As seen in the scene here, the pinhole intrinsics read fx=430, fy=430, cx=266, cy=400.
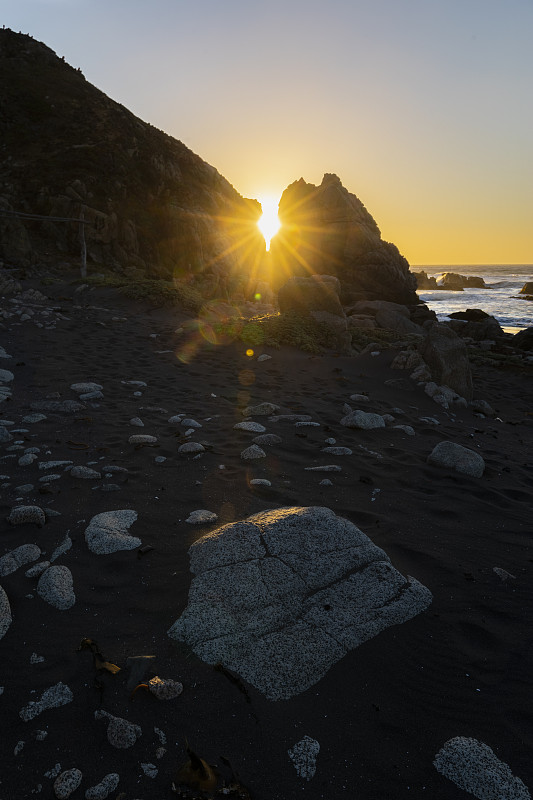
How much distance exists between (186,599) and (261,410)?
4449mm

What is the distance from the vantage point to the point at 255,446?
5.62 m

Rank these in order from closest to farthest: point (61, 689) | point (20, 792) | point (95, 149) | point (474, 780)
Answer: point (20, 792)
point (474, 780)
point (61, 689)
point (95, 149)

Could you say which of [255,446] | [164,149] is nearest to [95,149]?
[164,149]

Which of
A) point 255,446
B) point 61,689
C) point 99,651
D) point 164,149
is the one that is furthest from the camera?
point 164,149

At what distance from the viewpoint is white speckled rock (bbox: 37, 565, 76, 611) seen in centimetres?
296

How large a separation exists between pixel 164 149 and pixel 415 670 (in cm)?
4189

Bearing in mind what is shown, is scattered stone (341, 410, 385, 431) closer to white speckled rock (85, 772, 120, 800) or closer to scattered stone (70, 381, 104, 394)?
scattered stone (70, 381, 104, 394)

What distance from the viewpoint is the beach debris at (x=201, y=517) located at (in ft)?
13.1

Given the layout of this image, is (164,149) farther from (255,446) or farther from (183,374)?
(255,446)

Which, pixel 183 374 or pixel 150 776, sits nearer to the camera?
pixel 150 776

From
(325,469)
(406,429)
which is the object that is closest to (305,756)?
(325,469)

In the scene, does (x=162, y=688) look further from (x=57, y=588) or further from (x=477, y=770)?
(x=477, y=770)

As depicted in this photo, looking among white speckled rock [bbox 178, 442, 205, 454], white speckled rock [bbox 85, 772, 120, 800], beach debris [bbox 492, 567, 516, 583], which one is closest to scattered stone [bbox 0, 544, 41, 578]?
white speckled rock [bbox 85, 772, 120, 800]

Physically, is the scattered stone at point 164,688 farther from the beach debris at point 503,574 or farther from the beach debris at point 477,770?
the beach debris at point 503,574
